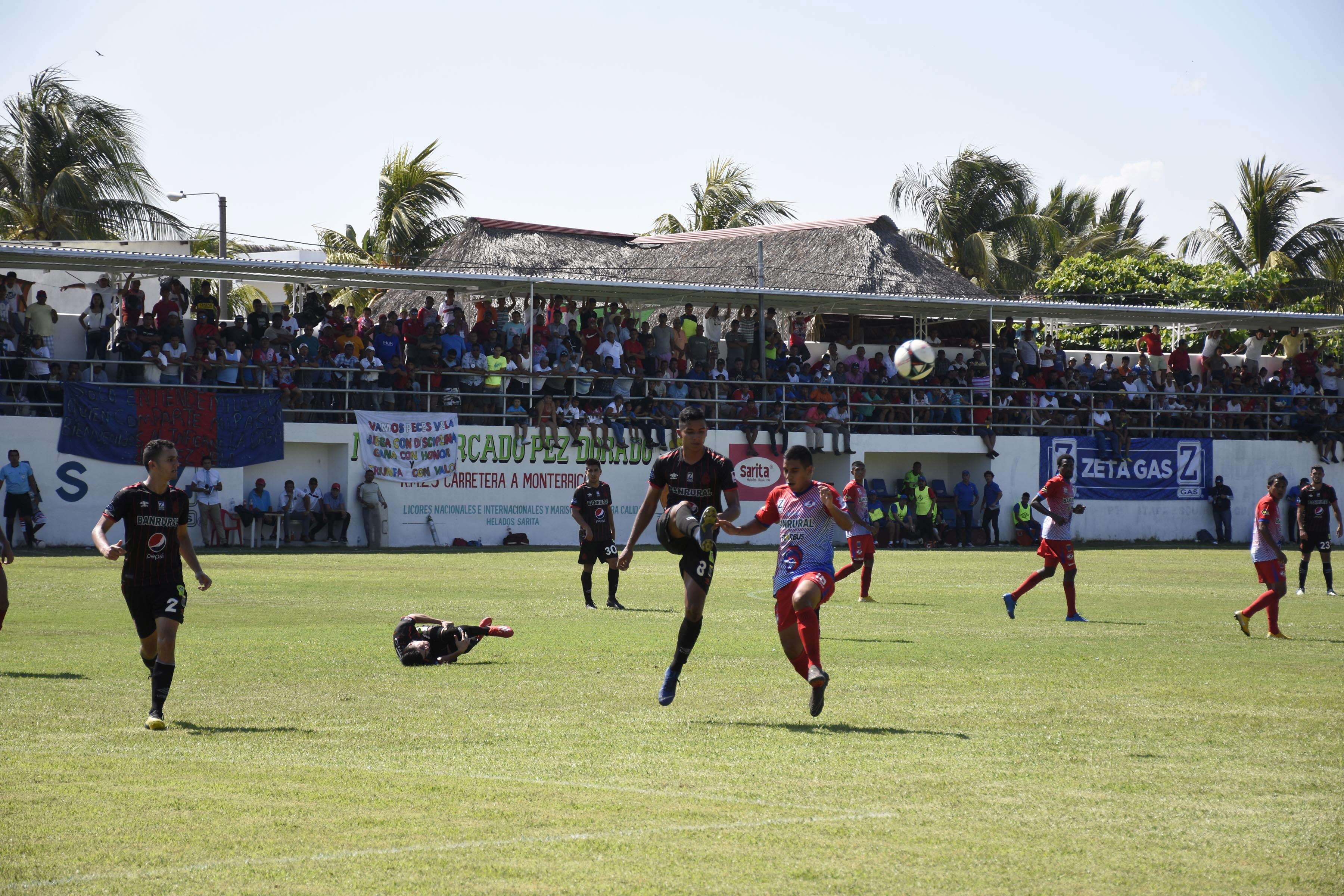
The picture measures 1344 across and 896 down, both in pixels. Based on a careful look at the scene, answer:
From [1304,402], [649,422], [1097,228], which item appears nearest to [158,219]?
[649,422]

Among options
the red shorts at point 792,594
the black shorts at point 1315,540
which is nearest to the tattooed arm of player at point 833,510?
the red shorts at point 792,594

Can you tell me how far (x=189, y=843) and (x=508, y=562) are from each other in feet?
71.7

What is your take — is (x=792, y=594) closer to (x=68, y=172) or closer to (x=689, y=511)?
(x=689, y=511)

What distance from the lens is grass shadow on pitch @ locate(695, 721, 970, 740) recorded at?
359 inches

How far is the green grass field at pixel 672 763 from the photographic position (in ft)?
19.0

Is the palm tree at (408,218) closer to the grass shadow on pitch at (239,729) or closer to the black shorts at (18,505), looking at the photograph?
the black shorts at (18,505)

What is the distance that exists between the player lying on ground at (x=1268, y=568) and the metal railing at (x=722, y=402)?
20.0 meters

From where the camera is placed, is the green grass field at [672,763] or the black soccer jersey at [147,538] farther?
the black soccer jersey at [147,538]

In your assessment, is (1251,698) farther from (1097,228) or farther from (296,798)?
(1097,228)

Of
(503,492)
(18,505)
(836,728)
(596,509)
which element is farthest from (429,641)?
Answer: (503,492)

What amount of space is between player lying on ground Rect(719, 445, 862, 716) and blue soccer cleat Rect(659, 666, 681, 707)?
2.69 feet

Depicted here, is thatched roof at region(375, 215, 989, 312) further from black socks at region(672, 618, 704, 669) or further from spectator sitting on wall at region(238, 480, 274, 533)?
black socks at region(672, 618, 704, 669)

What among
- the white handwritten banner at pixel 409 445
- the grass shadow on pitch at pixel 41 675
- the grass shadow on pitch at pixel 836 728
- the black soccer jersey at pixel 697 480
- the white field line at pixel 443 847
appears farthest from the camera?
the white handwritten banner at pixel 409 445

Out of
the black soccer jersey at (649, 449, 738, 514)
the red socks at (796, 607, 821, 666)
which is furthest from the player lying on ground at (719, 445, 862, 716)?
the black soccer jersey at (649, 449, 738, 514)
